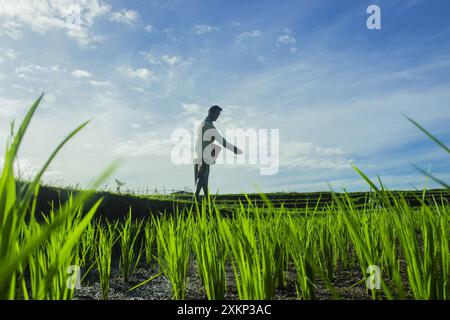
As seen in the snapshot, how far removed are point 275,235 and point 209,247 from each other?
16.4 inches

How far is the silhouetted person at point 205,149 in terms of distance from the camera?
19.6 ft

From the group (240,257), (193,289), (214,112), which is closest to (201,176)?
(214,112)

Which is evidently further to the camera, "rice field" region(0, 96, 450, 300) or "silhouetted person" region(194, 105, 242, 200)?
"silhouetted person" region(194, 105, 242, 200)

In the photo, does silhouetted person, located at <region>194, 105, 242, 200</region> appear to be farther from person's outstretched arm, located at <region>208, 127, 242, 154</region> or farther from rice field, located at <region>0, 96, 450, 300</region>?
rice field, located at <region>0, 96, 450, 300</region>

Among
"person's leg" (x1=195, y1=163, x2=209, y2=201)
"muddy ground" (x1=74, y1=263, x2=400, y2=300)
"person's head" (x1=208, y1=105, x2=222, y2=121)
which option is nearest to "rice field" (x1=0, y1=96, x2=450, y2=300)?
"muddy ground" (x1=74, y1=263, x2=400, y2=300)

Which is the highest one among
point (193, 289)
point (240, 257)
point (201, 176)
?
point (201, 176)

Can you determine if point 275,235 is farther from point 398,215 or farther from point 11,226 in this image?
point 11,226

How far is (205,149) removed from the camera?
6.16 m

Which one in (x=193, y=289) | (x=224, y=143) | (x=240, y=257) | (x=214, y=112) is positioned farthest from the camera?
(x=214, y=112)

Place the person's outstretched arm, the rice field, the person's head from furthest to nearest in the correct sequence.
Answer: the person's head, the person's outstretched arm, the rice field

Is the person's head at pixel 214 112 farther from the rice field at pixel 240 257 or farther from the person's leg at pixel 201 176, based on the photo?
the rice field at pixel 240 257

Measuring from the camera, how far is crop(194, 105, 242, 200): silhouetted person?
19.6 feet

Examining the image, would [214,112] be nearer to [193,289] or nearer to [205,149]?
[205,149]
